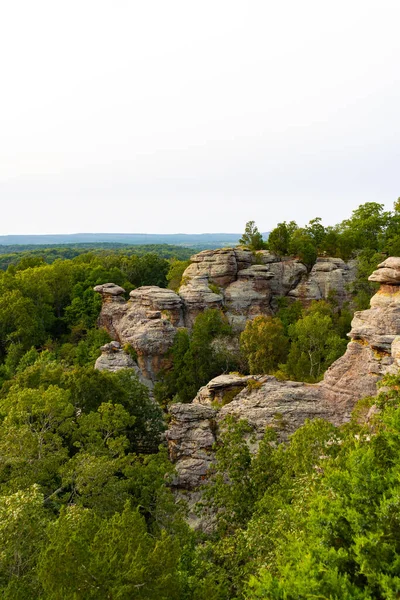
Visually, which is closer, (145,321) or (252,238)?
(145,321)

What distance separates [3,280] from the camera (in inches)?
2058

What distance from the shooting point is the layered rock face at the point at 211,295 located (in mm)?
45844

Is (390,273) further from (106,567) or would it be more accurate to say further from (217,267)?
(106,567)

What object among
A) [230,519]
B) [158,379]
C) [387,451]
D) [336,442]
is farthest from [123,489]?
[158,379]

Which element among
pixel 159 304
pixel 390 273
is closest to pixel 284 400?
pixel 390 273

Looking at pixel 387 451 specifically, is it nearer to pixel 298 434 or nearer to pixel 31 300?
pixel 298 434

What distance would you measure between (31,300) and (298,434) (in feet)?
140

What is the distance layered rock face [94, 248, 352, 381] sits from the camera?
4584 cm

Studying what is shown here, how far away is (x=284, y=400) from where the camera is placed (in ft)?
85.5

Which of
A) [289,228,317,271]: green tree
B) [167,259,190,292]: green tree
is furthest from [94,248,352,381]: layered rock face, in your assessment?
[167,259,190,292]: green tree

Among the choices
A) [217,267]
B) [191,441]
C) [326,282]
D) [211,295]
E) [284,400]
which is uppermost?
[217,267]

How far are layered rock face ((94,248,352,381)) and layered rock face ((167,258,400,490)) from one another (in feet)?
53.8

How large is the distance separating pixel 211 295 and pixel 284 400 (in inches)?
1046

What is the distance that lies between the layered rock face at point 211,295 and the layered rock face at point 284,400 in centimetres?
1641
